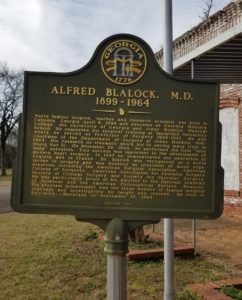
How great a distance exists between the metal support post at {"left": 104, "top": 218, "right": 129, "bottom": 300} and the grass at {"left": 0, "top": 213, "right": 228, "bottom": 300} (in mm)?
1784

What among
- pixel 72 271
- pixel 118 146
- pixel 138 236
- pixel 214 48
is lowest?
pixel 72 271

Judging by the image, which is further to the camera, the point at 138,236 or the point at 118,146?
Answer: the point at 138,236

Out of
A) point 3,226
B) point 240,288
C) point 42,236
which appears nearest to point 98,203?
point 240,288

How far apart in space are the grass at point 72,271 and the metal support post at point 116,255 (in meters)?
1.78

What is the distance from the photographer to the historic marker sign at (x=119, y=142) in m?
3.95

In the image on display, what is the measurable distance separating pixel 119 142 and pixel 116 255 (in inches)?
35.7

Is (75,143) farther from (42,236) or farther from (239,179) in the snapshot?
(239,179)

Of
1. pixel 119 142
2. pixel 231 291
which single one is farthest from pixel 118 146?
pixel 231 291

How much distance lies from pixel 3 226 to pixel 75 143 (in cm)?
844

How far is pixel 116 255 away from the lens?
12.9ft

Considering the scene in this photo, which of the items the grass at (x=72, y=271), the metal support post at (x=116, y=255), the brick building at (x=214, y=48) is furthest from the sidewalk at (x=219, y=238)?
the metal support post at (x=116, y=255)

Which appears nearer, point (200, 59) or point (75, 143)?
point (75, 143)

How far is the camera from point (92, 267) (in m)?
6.93

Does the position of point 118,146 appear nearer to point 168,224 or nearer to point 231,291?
point 168,224
